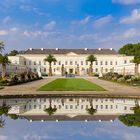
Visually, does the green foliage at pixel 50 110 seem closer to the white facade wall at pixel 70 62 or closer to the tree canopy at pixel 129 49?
the tree canopy at pixel 129 49

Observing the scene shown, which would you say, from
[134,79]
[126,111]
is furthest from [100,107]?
[134,79]

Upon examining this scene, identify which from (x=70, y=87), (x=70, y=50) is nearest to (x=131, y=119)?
(x=70, y=87)

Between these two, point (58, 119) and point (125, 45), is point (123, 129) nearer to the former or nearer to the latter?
point (58, 119)

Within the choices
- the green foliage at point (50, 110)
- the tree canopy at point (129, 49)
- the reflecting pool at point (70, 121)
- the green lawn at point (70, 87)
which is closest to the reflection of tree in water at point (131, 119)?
the reflecting pool at point (70, 121)

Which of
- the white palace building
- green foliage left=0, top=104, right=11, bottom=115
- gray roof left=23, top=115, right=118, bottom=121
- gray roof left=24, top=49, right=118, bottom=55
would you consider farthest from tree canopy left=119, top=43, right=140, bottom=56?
gray roof left=23, top=115, right=118, bottom=121

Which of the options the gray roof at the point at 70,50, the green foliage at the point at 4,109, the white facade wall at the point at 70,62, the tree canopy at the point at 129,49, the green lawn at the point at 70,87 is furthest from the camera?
the gray roof at the point at 70,50

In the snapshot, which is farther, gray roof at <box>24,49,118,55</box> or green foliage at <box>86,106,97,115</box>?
gray roof at <box>24,49,118,55</box>

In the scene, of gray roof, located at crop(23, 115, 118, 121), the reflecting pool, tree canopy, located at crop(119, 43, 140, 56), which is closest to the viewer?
the reflecting pool

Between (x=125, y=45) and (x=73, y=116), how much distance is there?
99027 millimetres

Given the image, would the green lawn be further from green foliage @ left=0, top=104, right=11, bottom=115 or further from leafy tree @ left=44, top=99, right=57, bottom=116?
leafy tree @ left=44, top=99, right=57, bottom=116

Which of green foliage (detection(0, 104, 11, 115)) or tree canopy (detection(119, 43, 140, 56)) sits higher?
tree canopy (detection(119, 43, 140, 56))

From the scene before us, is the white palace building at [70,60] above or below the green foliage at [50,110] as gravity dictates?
above

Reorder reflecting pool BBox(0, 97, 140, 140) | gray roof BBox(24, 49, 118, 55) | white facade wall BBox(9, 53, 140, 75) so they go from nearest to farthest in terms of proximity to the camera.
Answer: reflecting pool BBox(0, 97, 140, 140)
white facade wall BBox(9, 53, 140, 75)
gray roof BBox(24, 49, 118, 55)

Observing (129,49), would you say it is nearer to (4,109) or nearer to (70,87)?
(70,87)
